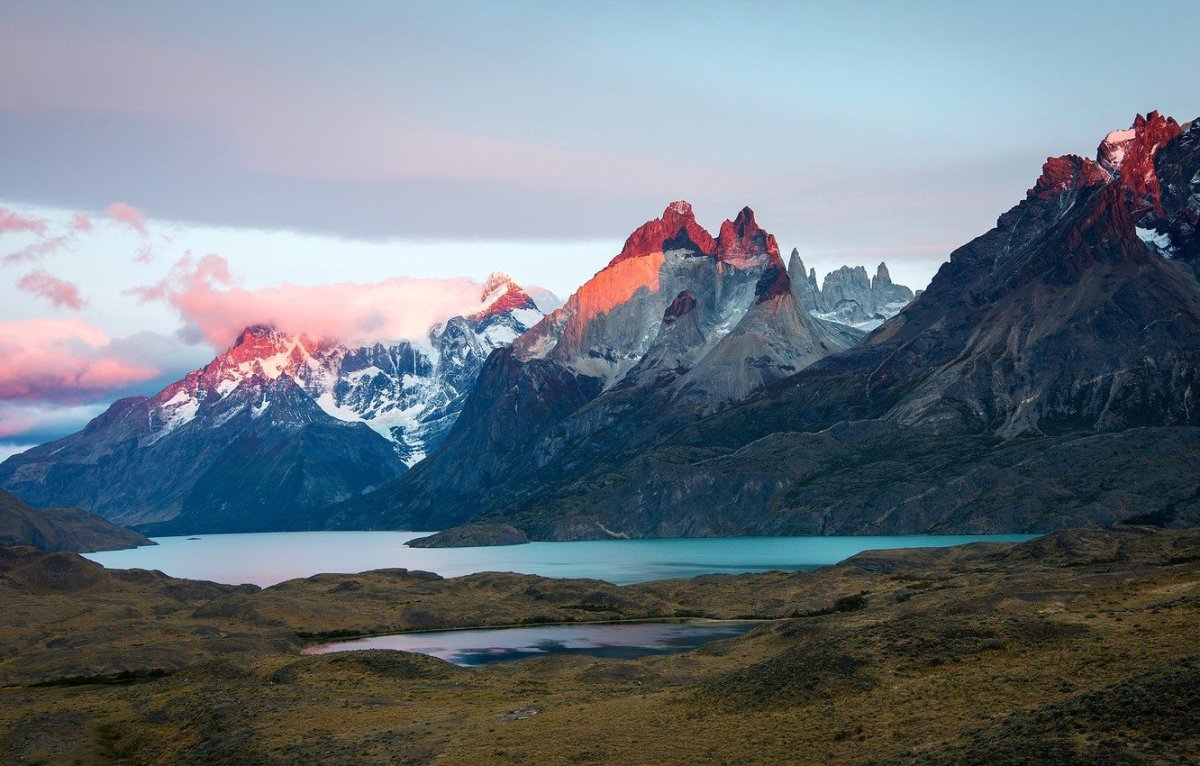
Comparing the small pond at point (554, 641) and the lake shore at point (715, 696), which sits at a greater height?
the lake shore at point (715, 696)

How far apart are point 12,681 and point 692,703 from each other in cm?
8754

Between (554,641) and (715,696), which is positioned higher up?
(715,696)

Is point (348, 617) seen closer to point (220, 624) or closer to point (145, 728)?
point (220, 624)

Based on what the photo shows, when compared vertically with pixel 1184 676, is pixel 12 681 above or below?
below

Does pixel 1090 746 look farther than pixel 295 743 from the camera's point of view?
No

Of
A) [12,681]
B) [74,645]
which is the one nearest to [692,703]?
[12,681]

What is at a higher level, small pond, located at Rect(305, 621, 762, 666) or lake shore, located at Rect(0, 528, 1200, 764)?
lake shore, located at Rect(0, 528, 1200, 764)

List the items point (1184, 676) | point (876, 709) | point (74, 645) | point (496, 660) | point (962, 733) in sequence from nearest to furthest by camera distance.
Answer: point (1184, 676)
point (962, 733)
point (876, 709)
point (496, 660)
point (74, 645)

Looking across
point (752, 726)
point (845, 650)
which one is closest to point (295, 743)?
point (752, 726)

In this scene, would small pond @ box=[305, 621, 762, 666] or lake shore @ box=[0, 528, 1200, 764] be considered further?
small pond @ box=[305, 621, 762, 666]

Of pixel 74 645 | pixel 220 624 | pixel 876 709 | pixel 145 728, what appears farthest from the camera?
pixel 220 624

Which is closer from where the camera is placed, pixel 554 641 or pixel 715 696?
pixel 715 696

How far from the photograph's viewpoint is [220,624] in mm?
174875

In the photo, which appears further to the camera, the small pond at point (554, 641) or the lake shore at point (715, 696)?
the small pond at point (554, 641)
